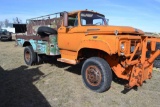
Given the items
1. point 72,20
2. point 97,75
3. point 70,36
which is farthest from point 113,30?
point 72,20

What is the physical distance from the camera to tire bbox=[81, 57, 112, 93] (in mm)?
5246

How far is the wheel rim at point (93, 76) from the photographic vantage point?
5.40 meters

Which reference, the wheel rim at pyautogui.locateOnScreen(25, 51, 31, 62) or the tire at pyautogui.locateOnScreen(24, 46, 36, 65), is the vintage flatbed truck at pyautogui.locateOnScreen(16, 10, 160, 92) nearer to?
the tire at pyautogui.locateOnScreen(24, 46, 36, 65)

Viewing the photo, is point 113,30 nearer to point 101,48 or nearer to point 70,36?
point 101,48

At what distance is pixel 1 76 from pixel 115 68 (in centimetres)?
406

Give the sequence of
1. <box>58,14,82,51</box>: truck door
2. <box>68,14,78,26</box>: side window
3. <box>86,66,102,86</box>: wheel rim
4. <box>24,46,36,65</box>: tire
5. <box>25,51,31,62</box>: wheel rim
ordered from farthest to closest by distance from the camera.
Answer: <box>25,51,31,62</box>: wheel rim, <box>24,46,36,65</box>: tire, <box>68,14,78,26</box>: side window, <box>58,14,82,51</box>: truck door, <box>86,66,102,86</box>: wheel rim

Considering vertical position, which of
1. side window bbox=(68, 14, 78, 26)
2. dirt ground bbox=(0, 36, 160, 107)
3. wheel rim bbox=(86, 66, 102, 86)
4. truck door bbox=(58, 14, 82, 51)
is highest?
side window bbox=(68, 14, 78, 26)

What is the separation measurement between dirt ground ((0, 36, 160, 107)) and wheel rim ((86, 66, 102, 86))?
0.28m

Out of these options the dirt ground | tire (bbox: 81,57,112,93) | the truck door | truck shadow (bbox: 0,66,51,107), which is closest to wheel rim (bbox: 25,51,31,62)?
truck shadow (bbox: 0,66,51,107)

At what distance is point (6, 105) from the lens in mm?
4621

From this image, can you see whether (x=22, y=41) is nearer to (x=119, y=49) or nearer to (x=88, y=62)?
(x=88, y=62)

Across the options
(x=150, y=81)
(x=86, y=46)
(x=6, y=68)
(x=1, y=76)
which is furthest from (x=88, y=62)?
(x=6, y=68)

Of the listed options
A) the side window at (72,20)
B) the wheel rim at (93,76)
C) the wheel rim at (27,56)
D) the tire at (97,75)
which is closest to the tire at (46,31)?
the side window at (72,20)

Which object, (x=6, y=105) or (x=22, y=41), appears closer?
(x=6, y=105)
